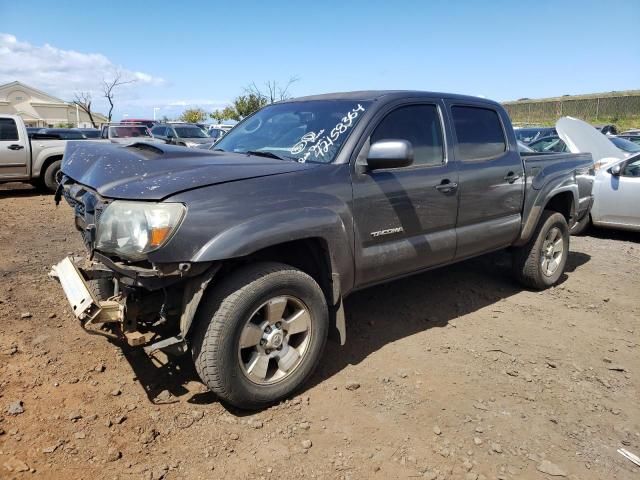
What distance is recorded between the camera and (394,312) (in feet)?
14.7

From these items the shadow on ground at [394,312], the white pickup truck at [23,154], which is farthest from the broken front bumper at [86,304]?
the white pickup truck at [23,154]

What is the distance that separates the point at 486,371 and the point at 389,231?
120cm

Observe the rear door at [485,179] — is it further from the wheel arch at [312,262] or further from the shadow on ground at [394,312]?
the wheel arch at [312,262]

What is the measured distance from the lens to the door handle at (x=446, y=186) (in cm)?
377

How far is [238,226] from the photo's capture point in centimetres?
265

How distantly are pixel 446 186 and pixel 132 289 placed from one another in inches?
93.1

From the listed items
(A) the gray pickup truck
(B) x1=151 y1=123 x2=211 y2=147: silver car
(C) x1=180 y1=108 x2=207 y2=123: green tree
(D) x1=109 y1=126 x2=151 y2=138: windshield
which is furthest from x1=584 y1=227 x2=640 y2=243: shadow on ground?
(C) x1=180 y1=108 x2=207 y2=123: green tree

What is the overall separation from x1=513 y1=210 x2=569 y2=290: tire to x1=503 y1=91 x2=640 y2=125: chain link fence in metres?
33.3

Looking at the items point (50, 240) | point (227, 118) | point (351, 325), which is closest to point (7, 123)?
point (50, 240)

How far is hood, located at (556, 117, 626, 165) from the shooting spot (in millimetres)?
7387

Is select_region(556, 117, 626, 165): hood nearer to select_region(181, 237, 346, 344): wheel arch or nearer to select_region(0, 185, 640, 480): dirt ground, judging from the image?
select_region(0, 185, 640, 480): dirt ground

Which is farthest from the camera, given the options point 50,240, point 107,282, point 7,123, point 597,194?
point 7,123

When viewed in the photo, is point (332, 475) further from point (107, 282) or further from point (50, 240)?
point (50, 240)

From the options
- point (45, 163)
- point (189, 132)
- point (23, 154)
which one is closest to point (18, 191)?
point (45, 163)
